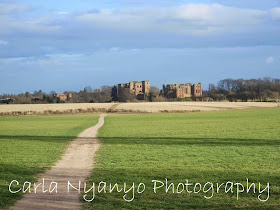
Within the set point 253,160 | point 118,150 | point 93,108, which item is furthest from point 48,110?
point 253,160

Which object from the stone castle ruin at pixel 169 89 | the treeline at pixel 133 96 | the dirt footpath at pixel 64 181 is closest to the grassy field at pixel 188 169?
the dirt footpath at pixel 64 181

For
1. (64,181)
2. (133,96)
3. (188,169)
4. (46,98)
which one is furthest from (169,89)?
(64,181)

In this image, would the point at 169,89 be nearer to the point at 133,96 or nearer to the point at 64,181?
the point at 133,96

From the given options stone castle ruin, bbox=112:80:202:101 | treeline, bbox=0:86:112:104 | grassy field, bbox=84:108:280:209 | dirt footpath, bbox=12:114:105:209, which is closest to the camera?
dirt footpath, bbox=12:114:105:209

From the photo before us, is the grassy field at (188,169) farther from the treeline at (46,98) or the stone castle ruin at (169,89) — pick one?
the stone castle ruin at (169,89)

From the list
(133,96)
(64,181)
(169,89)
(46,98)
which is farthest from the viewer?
(169,89)

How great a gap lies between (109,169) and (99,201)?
3908mm

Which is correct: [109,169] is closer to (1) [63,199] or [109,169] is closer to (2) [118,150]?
(1) [63,199]

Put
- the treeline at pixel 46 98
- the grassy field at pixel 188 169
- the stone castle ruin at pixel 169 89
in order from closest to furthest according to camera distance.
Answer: the grassy field at pixel 188 169
the treeline at pixel 46 98
the stone castle ruin at pixel 169 89

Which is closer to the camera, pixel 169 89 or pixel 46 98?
pixel 46 98

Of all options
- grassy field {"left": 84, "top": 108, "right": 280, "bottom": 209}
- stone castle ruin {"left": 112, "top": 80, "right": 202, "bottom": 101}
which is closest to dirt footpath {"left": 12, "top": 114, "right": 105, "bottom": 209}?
grassy field {"left": 84, "top": 108, "right": 280, "bottom": 209}

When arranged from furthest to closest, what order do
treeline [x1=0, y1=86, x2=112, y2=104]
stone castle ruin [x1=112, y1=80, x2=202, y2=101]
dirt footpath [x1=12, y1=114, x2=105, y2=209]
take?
1. stone castle ruin [x1=112, y1=80, x2=202, y2=101]
2. treeline [x1=0, y1=86, x2=112, y2=104]
3. dirt footpath [x1=12, y1=114, x2=105, y2=209]

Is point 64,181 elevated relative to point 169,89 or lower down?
lower down

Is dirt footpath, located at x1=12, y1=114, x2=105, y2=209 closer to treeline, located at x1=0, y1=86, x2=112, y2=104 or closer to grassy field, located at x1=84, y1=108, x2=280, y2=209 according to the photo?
grassy field, located at x1=84, y1=108, x2=280, y2=209
